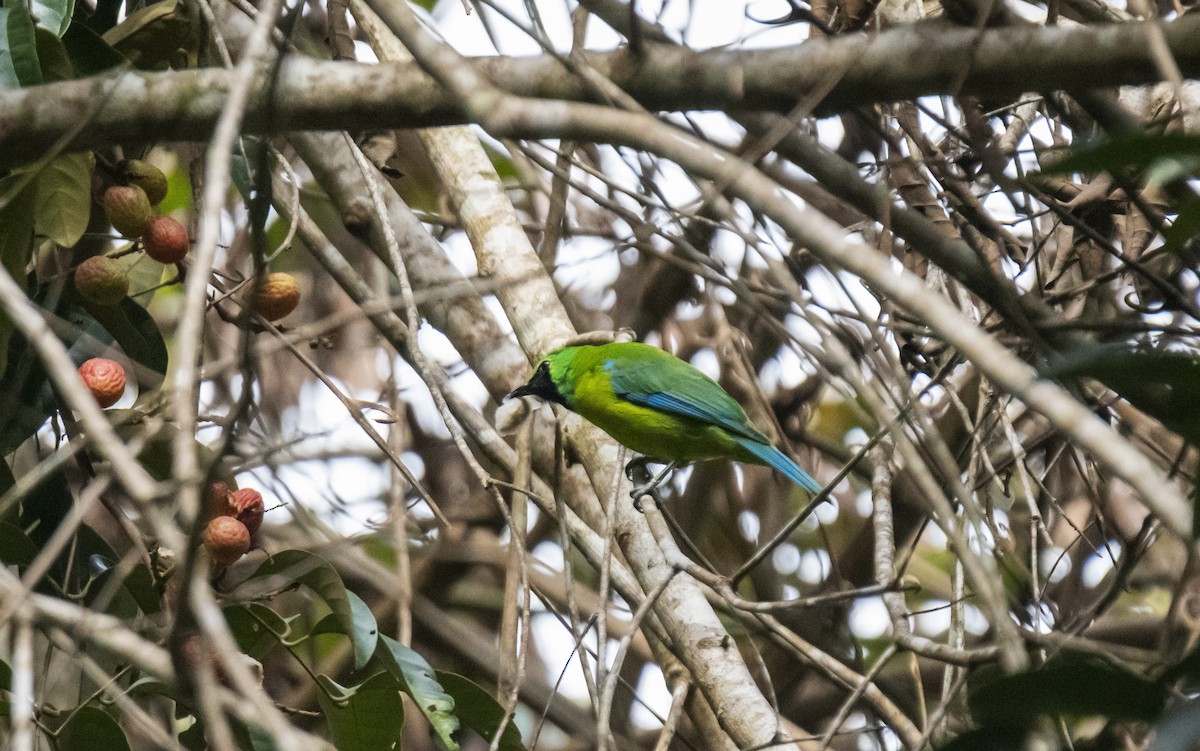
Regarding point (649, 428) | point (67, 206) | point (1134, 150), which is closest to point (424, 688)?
point (67, 206)

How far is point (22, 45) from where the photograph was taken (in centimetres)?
256

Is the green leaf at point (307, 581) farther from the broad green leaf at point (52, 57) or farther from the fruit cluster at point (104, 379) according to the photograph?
the broad green leaf at point (52, 57)

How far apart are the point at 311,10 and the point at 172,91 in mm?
2795

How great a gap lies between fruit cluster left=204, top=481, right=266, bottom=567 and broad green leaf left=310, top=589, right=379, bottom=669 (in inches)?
10.9

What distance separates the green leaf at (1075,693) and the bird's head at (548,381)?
8.71 ft

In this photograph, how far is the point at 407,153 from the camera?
5.74 meters

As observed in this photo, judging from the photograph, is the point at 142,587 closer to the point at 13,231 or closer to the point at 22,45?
the point at 13,231

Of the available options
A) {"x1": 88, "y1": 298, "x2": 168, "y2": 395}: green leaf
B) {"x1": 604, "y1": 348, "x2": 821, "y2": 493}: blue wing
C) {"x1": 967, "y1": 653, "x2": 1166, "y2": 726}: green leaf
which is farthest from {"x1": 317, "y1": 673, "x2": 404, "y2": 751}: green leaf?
{"x1": 604, "y1": 348, "x2": 821, "y2": 493}: blue wing

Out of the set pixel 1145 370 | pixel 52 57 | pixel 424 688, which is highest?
pixel 52 57

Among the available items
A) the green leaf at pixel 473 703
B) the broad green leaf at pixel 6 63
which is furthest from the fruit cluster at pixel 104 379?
the green leaf at pixel 473 703

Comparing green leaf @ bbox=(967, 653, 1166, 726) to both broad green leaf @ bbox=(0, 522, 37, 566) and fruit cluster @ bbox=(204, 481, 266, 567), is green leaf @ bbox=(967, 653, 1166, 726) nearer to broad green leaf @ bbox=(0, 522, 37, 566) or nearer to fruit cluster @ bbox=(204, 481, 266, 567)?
fruit cluster @ bbox=(204, 481, 266, 567)

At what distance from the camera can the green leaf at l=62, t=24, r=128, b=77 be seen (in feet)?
9.62

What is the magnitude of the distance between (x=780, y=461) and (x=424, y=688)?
2193 mm

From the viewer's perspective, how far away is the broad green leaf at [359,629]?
2.64 metres
